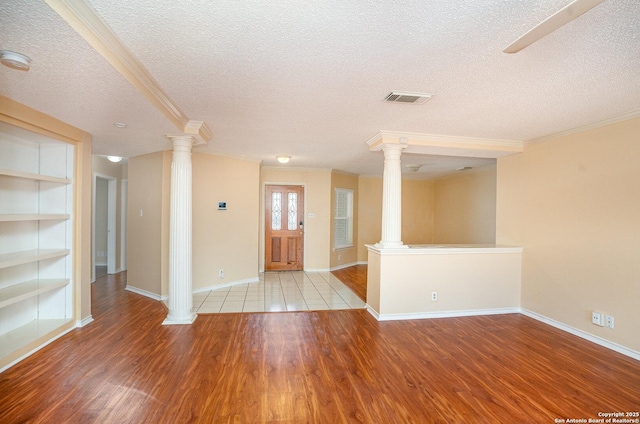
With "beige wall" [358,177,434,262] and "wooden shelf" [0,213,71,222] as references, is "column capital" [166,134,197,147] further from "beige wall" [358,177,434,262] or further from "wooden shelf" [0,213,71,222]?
"beige wall" [358,177,434,262]

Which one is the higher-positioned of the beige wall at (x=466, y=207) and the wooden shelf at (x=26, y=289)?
the beige wall at (x=466, y=207)

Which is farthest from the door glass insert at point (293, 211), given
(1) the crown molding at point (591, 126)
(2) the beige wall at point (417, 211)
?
(1) the crown molding at point (591, 126)

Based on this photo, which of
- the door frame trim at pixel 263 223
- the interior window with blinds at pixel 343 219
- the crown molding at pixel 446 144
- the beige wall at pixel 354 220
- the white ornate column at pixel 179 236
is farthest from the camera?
the interior window with blinds at pixel 343 219

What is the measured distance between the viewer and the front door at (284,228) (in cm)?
647

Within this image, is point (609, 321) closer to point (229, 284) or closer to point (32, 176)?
point (229, 284)

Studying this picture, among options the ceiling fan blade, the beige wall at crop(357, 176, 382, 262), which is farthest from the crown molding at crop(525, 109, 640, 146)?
the beige wall at crop(357, 176, 382, 262)

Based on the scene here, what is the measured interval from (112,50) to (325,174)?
5059 mm

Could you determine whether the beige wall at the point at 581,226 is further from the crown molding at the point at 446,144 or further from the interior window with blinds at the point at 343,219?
the interior window with blinds at the point at 343,219

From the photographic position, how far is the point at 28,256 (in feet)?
9.20

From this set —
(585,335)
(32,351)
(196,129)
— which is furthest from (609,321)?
(32,351)

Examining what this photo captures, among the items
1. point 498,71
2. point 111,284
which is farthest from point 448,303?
point 111,284

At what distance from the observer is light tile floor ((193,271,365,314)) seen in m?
4.09

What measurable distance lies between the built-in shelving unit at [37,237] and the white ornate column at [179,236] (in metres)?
1.04

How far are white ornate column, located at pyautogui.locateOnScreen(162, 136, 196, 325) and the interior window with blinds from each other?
3946 millimetres
